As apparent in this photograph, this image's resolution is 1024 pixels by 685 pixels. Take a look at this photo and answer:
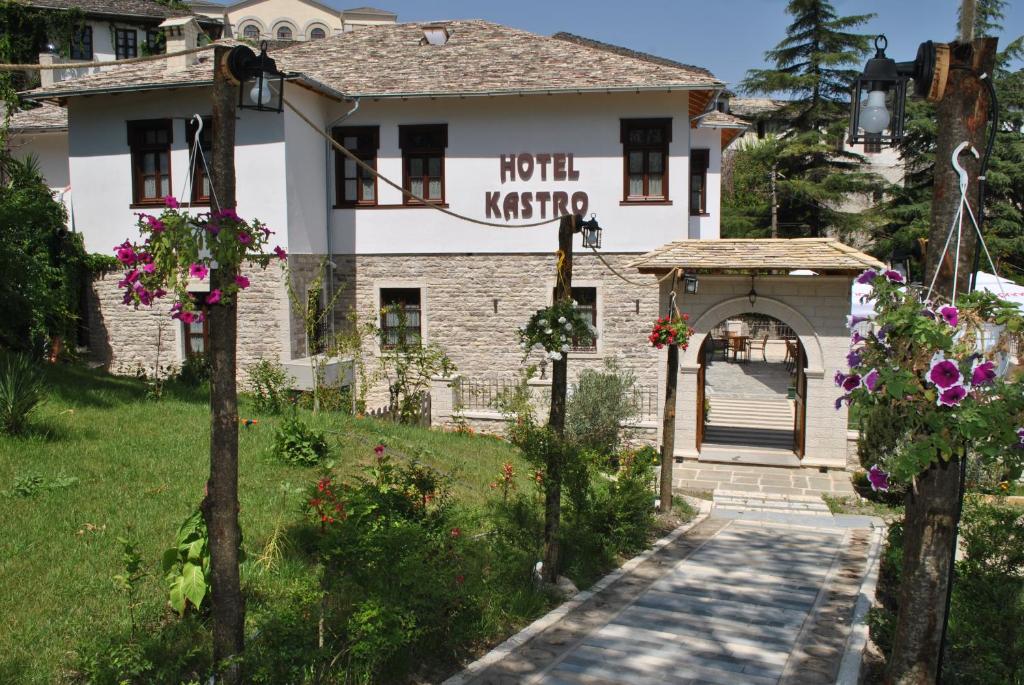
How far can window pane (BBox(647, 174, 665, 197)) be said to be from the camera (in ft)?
58.0

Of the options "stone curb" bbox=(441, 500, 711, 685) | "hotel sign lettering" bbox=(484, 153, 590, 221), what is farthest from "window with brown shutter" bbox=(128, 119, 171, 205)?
"stone curb" bbox=(441, 500, 711, 685)

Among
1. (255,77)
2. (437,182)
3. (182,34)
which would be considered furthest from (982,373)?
(182,34)

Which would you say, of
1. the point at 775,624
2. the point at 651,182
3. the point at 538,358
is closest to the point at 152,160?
the point at 538,358

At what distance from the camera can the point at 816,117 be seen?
101 ft

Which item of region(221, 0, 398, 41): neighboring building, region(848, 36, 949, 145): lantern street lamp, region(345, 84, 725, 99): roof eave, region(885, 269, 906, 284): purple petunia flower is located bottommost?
region(885, 269, 906, 284): purple petunia flower

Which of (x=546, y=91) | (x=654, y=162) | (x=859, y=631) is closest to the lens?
(x=859, y=631)

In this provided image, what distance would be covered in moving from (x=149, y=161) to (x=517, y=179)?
7.59 meters

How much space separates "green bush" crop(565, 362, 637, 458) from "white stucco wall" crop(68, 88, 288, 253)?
646 cm

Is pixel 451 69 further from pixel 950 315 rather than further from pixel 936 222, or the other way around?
pixel 950 315

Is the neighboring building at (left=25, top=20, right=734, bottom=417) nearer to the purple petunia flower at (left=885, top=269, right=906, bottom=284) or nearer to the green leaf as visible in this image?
the green leaf

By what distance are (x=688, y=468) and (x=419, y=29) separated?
41.4ft

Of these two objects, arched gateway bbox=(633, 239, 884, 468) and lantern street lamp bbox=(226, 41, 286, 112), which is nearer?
lantern street lamp bbox=(226, 41, 286, 112)

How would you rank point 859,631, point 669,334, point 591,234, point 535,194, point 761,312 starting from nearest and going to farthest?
point 859,631 < point 591,234 < point 669,334 < point 761,312 < point 535,194

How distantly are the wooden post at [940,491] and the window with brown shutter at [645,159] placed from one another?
508 inches
